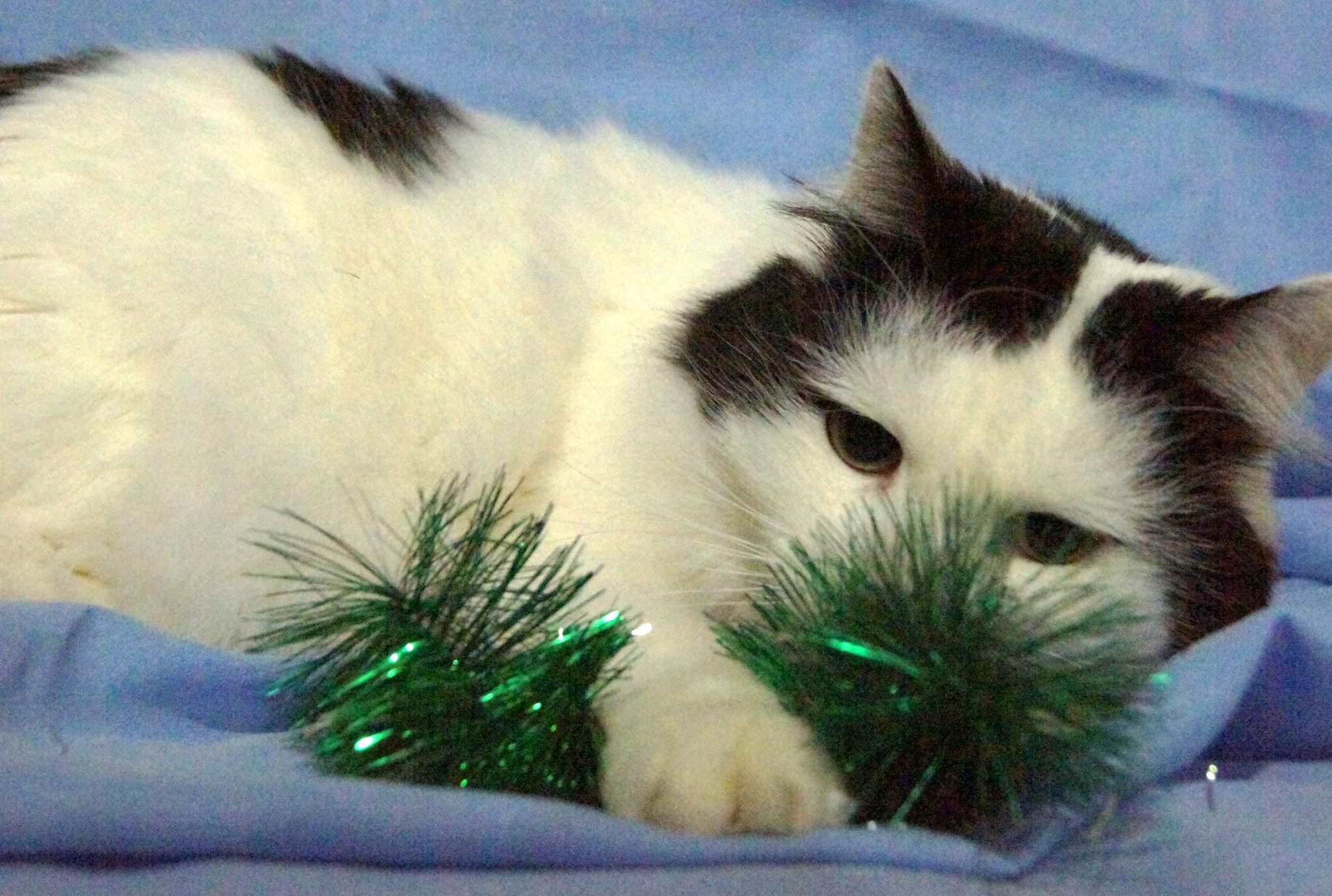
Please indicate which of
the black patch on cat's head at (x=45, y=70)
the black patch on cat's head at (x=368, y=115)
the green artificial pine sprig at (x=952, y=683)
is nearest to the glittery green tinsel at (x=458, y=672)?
the green artificial pine sprig at (x=952, y=683)

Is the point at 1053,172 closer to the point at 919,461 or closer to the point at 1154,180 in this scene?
the point at 1154,180

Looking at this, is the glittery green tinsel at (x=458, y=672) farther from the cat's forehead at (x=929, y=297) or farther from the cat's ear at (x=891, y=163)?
the cat's ear at (x=891, y=163)

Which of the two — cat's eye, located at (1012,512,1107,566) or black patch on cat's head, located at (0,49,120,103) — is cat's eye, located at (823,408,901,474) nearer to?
cat's eye, located at (1012,512,1107,566)

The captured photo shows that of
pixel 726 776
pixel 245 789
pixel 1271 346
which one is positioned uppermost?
pixel 1271 346

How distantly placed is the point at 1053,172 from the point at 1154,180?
0.73ft

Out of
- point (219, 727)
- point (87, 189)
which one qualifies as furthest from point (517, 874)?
point (87, 189)

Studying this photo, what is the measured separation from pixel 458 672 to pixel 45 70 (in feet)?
3.63

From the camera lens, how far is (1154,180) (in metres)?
2.53

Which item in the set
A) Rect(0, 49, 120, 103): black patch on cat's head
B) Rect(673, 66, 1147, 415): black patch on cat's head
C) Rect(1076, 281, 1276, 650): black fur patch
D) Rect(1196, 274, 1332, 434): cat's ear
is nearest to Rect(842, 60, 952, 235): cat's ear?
Rect(673, 66, 1147, 415): black patch on cat's head

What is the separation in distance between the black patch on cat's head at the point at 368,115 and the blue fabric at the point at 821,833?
0.71 metres

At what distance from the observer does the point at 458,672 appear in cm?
99

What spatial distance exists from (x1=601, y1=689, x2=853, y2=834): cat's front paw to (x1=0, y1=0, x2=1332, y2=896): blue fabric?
0.08ft

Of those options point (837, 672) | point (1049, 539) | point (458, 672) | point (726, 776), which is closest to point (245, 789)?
point (458, 672)

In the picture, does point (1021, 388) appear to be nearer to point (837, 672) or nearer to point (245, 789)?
point (837, 672)
